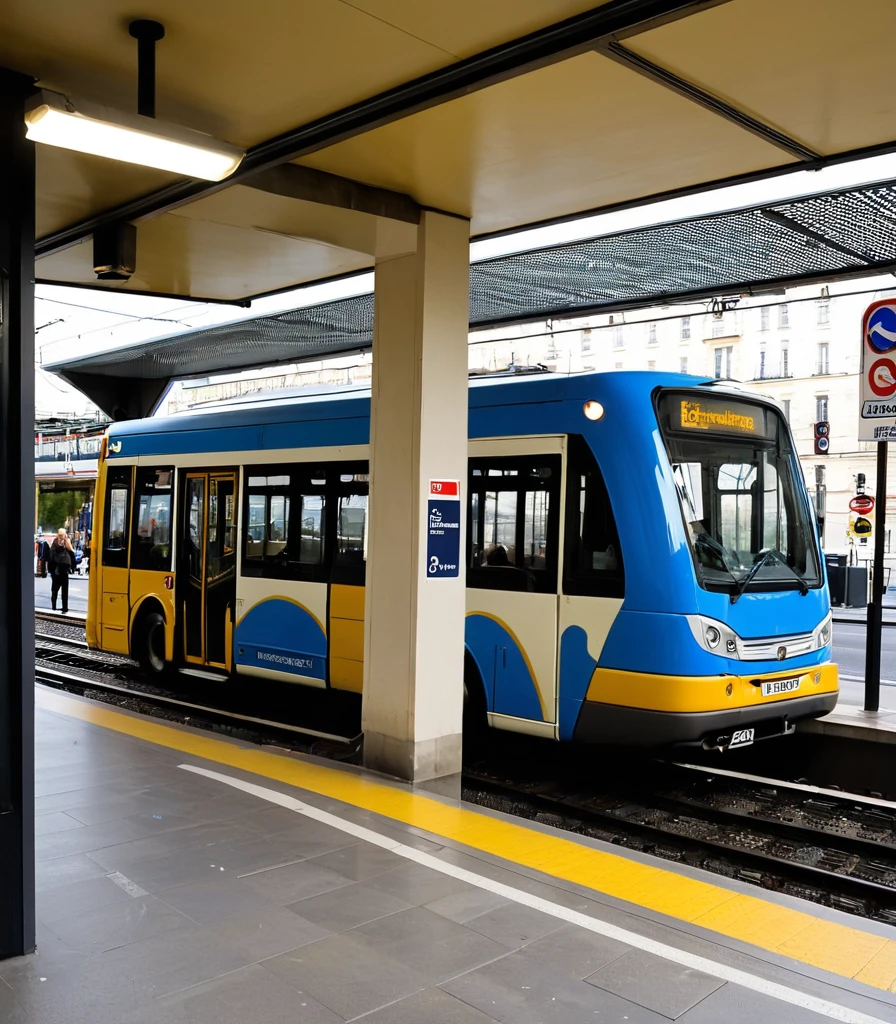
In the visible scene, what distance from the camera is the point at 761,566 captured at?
7504 millimetres

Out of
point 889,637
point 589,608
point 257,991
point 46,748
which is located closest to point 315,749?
point 46,748

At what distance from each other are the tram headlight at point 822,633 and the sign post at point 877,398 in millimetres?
1041

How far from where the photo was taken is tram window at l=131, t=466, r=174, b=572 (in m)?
11.6

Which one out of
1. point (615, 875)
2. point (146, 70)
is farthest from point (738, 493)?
point (146, 70)

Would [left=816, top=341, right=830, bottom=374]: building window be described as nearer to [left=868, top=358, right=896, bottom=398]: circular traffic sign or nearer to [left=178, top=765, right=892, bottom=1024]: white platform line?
[left=868, top=358, right=896, bottom=398]: circular traffic sign

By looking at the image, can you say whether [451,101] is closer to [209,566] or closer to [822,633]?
[822,633]

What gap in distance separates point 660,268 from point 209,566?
5.81m

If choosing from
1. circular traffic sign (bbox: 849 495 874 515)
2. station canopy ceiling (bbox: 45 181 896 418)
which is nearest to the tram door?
station canopy ceiling (bbox: 45 181 896 418)

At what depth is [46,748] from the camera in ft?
24.6

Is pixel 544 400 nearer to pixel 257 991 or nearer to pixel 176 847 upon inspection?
pixel 176 847

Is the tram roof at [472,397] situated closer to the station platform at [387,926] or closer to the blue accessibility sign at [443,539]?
the blue accessibility sign at [443,539]

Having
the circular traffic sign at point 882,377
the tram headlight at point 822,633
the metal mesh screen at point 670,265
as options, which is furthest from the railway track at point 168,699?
the circular traffic sign at point 882,377

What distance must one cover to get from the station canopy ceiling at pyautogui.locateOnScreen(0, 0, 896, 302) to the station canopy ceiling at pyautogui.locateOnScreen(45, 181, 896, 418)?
0.92m

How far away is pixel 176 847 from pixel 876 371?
7.21 meters
